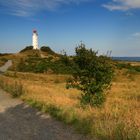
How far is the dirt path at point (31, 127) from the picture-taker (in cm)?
954

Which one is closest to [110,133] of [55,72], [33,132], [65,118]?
[33,132]

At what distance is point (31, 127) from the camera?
35.8ft

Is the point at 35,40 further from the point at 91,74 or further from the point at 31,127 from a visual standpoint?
the point at 31,127

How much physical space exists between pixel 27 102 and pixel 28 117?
445cm

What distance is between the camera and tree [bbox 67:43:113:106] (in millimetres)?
15508

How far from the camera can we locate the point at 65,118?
1191 centimetres

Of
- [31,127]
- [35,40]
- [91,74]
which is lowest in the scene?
[31,127]

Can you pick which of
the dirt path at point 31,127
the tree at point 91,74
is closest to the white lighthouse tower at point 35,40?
the tree at point 91,74

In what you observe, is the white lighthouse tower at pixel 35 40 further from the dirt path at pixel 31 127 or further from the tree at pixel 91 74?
the dirt path at pixel 31 127

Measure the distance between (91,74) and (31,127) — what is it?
17.6 ft

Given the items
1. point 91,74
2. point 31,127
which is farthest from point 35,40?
point 31,127

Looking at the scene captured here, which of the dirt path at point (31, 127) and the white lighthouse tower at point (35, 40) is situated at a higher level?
the white lighthouse tower at point (35, 40)

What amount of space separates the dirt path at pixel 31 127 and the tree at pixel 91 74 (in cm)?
259

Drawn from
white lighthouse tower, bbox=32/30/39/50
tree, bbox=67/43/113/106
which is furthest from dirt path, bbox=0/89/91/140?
white lighthouse tower, bbox=32/30/39/50
